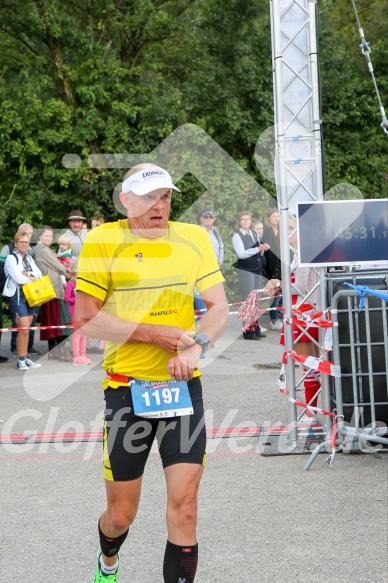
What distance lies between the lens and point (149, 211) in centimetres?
419

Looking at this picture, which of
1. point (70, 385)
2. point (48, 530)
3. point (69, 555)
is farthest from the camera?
point (70, 385)

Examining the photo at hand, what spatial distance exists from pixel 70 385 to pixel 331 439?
462cm

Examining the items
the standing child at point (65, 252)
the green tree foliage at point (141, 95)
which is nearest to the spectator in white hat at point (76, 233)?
the standing child at point (65, 252)

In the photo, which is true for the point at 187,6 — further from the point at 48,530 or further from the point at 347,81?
the point at 48,530

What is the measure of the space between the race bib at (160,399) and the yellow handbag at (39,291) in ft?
27.7

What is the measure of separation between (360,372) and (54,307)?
681 cm

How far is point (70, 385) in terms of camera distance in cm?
1105

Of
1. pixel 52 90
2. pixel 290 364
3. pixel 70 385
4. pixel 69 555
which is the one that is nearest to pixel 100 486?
pixel 69 555

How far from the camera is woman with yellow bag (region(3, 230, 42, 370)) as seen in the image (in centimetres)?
1237

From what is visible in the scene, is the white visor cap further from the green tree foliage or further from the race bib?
the green tree foliage

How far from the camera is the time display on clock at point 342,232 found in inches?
283

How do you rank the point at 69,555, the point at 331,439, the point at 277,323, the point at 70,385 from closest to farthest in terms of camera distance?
the point at 69,555 → the point at 331,439 → the point at 70,385 → the point at 277,323

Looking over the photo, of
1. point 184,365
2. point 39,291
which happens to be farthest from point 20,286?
point 184,365

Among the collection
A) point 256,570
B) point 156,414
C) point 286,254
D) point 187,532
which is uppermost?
point 286,254
